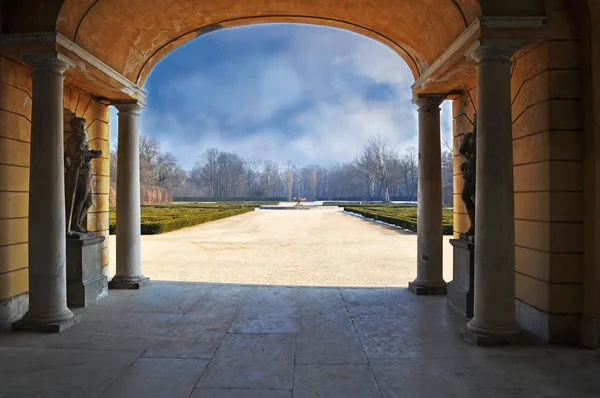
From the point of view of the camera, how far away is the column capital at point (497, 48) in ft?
15.5

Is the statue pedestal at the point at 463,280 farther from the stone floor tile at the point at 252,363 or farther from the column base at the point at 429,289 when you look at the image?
the stone floor tile at the point at 252,363

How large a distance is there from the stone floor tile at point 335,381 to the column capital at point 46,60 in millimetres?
4595

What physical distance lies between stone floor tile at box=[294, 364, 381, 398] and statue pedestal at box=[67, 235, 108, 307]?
399 centimetres

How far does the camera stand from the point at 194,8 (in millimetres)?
6461

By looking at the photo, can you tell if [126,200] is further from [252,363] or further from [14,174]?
[252,363]

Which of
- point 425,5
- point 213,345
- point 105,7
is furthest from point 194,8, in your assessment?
point 213,345

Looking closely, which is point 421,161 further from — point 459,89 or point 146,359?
point 146,359

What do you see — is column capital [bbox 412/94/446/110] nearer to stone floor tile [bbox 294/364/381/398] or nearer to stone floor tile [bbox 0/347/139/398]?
stone floor tile [bbox 294/364/381/398]

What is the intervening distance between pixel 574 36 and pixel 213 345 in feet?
17.8

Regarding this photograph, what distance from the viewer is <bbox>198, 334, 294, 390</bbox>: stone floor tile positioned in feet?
12.0

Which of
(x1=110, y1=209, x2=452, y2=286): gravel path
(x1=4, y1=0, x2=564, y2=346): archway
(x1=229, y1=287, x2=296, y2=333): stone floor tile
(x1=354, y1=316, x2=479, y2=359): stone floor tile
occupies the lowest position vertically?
(x1=110, y1=209, x2=452, y2=286): gravel path

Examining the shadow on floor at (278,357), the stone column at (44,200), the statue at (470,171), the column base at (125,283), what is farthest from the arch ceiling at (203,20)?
the shadow on floor at (278,357)

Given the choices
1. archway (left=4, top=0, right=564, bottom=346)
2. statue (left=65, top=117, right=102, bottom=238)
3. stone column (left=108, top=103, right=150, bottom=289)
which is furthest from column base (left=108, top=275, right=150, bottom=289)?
statue (left=65, top=117, right=102, bottom=238)

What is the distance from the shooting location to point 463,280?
235 inches
